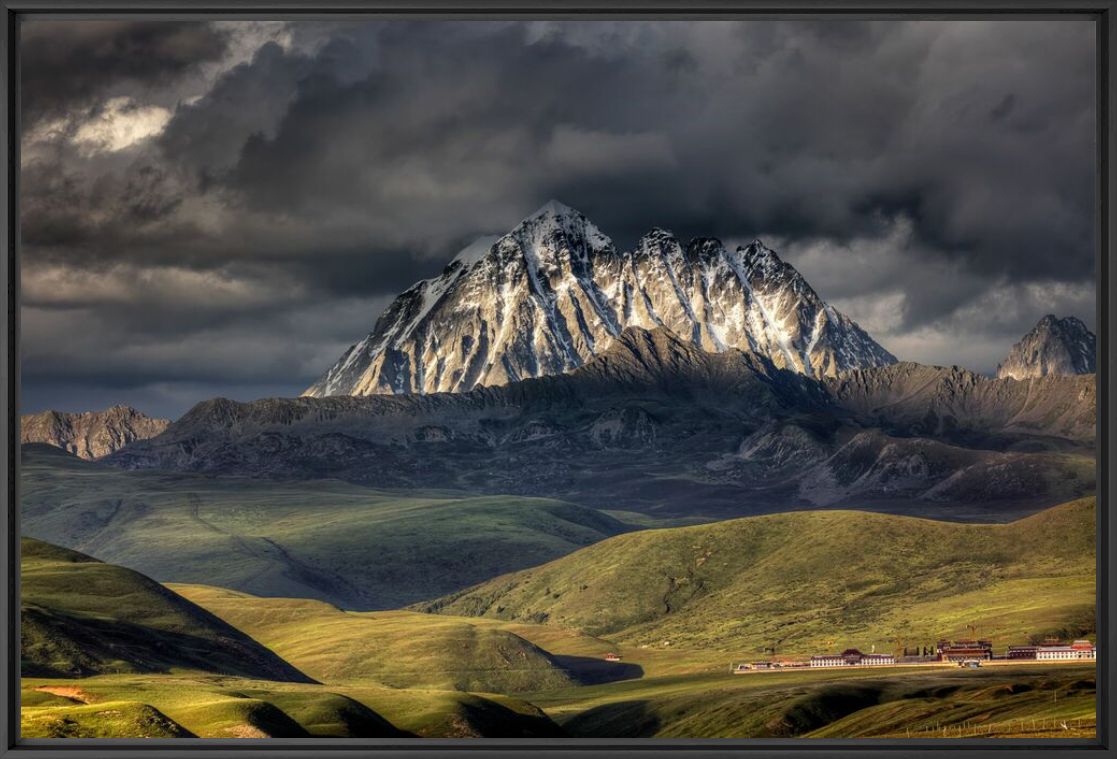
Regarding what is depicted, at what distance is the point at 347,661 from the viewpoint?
339ft

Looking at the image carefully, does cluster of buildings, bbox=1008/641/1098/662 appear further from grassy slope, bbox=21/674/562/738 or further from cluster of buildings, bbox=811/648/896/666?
grassy slope, bbox=21/674/562/738

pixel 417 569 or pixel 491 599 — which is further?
pixel 417 569

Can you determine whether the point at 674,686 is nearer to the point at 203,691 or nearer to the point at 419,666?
the point at 419,666

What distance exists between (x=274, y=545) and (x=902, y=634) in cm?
11150

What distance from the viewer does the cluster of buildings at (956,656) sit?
7319 cm

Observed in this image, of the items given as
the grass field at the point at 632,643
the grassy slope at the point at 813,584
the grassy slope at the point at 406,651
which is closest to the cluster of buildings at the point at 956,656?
the grass field at the point at 632,643

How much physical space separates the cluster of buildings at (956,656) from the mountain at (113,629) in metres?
40.5

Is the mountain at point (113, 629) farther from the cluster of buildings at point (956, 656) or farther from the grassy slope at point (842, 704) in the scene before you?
the cluster of buildings at point (956, 656)

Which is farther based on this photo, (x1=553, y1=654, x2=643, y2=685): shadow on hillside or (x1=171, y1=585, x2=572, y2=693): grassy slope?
(x1=553, y1=654, x2=643, y2=685): shadow on hillside

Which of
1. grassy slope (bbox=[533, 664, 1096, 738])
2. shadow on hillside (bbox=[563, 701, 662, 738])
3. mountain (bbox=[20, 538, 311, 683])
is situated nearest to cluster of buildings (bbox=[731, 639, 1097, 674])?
grassy slope (bbox=[533, 664, 1096, 738])

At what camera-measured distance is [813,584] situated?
13612 cm

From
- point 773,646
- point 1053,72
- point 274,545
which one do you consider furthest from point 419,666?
point 1053,72

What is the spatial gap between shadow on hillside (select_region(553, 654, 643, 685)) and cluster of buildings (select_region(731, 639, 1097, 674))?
9.78m

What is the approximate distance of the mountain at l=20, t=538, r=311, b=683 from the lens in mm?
64688
